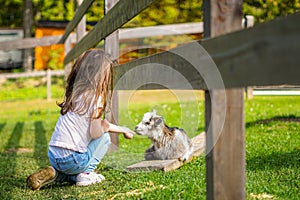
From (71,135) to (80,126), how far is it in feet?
0.28

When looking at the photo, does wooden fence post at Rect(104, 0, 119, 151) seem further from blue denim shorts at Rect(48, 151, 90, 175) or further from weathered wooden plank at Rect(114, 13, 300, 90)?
weathered wooden plank at Rect(114, 13, 300, 90)

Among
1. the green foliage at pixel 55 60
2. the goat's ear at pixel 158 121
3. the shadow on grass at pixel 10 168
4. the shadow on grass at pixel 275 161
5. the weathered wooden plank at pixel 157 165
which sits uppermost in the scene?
the green foliage at pixel 55 60

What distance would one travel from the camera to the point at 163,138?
4551 mm

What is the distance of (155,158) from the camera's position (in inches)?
182

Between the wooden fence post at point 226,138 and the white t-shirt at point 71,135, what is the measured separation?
6.63 ft

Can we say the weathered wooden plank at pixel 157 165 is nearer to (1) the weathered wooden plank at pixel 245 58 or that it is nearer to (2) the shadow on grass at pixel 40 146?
(2) the shadow on grass at pixel 40 146

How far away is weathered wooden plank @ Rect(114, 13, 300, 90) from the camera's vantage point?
4.31 ft

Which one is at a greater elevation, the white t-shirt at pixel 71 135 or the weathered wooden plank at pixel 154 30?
the weathered wooden plank at pixel 154 30

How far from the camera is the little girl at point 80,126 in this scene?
3.77 meters

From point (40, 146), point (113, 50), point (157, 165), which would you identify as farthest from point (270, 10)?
point (157, 165)

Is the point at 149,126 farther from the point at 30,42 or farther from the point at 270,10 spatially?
the point at 270,10

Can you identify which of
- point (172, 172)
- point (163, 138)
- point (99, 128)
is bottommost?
point (172, 172)

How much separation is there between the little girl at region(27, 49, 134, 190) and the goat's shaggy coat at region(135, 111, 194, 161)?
Result: 2.22 ft

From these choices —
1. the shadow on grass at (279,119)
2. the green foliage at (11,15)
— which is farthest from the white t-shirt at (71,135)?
the green foliage at (11,15)
